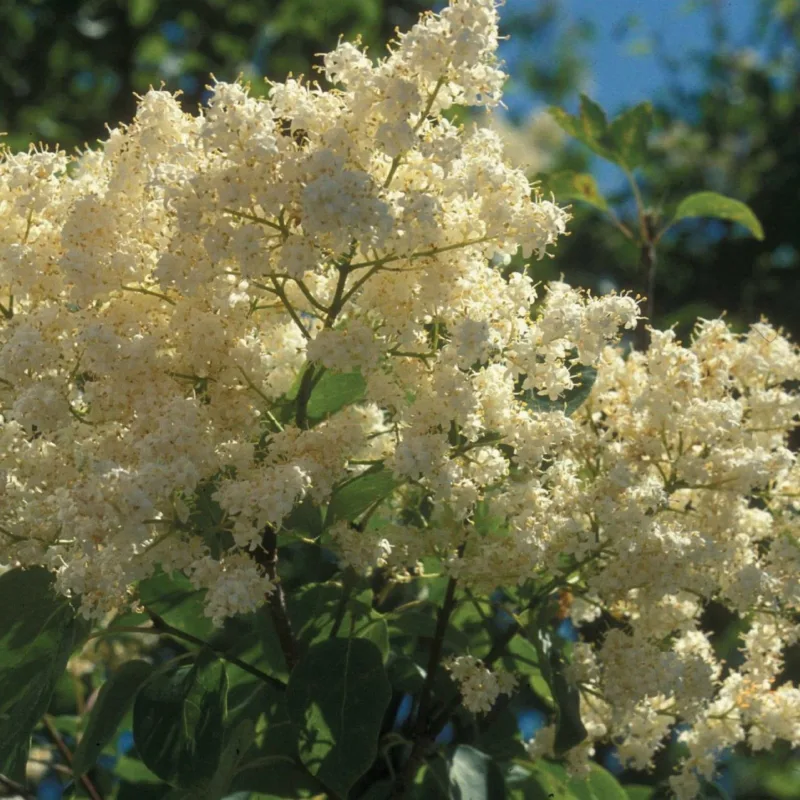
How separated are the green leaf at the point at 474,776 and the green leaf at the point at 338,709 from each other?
0.16m

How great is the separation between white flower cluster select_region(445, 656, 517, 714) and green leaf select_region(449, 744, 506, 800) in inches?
2.9

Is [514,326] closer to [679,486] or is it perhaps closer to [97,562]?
[679,486]

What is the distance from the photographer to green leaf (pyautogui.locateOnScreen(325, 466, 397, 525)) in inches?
59.4

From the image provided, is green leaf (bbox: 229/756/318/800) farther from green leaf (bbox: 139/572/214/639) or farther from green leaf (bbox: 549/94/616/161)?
green leaf (bbox: 549/94/616/161)

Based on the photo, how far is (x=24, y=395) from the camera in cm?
140

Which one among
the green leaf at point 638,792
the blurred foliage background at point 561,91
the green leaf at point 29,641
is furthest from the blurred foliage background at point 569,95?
the green leaf at point 29,641

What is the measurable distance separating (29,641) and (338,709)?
41 centimetres

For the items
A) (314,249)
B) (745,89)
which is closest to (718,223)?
(745,89)

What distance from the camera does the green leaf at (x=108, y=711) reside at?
5.17 feet

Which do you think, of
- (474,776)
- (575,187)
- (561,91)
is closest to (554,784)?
(474,776)

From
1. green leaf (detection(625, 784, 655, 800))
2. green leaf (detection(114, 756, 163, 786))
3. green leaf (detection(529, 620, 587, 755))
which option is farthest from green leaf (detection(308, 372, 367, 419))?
green leaf (detection(625, 784, 655, 800))

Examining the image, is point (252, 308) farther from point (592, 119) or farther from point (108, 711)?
point (592, 119)

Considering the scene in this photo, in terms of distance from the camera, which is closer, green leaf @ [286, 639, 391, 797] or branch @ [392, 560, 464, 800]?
green leaf @ [286, 639, 391, 797]

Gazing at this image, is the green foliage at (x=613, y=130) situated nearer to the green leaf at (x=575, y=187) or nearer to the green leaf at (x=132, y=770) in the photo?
the green leaf at (x=575, y=187)
